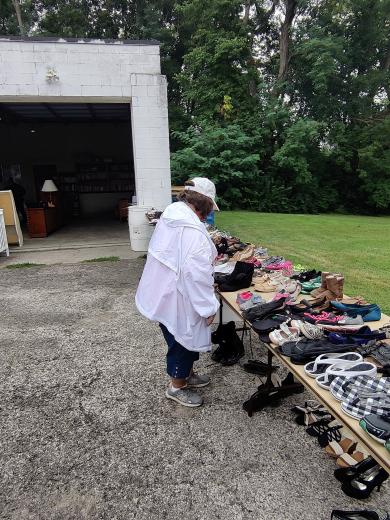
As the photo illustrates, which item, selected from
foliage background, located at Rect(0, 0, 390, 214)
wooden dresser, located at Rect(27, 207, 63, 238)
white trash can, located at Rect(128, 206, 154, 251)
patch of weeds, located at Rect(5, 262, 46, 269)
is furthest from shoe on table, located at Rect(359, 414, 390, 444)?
foliage background, located at Rect(0, 0, 390, 214)

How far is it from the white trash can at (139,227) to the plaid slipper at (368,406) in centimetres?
670

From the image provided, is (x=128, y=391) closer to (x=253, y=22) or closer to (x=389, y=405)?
(x=389, y=405)

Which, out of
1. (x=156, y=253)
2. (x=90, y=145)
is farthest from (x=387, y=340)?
(x=90, y=145)

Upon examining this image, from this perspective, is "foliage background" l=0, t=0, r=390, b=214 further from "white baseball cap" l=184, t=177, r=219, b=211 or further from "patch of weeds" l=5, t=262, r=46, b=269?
"white baseball cap" l=184, t=177, r=219, b=211

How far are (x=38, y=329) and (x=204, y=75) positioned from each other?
57.8 ft

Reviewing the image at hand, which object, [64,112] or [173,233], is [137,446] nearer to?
[173,233]

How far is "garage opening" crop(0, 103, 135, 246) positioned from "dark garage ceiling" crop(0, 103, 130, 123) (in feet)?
0.28

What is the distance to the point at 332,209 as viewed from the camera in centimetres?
1948

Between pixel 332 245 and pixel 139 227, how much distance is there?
4531 mm

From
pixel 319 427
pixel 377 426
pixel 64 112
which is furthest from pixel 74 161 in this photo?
pixel 377 426

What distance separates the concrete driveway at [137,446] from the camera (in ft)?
6.60

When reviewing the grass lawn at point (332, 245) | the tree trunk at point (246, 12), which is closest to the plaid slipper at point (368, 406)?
the grass lawn at point (332, 245)

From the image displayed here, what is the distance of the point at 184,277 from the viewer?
243 centimetres

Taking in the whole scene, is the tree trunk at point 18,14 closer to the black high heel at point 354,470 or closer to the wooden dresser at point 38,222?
the wooden dresser at point 38,222
